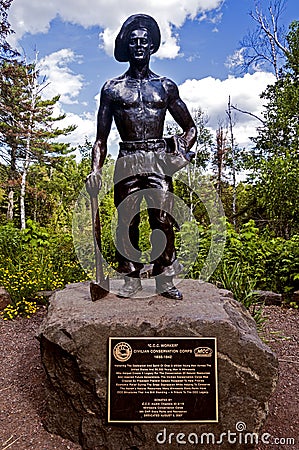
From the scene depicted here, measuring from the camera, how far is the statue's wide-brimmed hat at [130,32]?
3.27 m

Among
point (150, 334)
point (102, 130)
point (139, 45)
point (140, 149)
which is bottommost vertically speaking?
point (150, 334)

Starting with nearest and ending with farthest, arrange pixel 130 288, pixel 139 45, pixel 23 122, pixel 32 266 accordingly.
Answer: pixel 139 45
pixel 130 288
pixel 32 266
pixel 23 122

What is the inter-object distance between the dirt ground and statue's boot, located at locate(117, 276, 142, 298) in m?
1.02

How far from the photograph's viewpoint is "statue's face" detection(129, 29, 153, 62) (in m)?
3.22

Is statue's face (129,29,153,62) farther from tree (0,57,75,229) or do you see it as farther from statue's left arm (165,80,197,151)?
tree (0,57,75,229)

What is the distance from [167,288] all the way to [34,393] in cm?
137

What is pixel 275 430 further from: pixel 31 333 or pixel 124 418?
pixel 31 333

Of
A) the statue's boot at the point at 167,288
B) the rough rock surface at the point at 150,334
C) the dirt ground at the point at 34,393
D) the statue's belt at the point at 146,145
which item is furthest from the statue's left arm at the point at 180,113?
the dirt ground at the point at 34,393

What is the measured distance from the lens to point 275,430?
2953 mm

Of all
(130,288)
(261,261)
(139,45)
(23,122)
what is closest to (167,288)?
(130,288)

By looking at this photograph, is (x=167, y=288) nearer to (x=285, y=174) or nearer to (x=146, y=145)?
(x=146, y=145)

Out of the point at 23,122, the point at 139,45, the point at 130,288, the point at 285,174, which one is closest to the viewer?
the point at 139,45

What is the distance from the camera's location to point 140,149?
10.7ft


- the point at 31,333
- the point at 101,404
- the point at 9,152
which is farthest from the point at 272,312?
the point at 9,152
